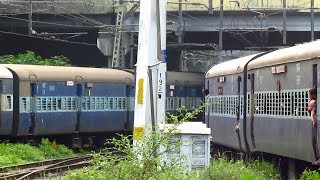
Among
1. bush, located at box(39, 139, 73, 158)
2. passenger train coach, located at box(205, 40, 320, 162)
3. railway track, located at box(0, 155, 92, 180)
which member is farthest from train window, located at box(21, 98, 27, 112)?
passenger train coach, located at box(205, 40, 320, 162)

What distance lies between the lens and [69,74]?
2638cm

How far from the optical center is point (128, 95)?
29.0m

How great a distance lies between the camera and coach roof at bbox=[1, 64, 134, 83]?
80.8ft

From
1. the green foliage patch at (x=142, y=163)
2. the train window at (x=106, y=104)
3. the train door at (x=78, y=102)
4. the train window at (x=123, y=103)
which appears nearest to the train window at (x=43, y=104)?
the train door at (x=78, y=102)

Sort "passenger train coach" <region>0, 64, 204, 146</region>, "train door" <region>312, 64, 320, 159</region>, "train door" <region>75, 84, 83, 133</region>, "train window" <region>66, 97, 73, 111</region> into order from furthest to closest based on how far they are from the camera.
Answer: "train door" <region>75, 84, 83, 133</region>, "train window" <region>66, 97, 73, 111</region>, "passenger train coach" <region>0, 64, 204, 146</region>, "train door" <region>312, 64, 320, 159</region>

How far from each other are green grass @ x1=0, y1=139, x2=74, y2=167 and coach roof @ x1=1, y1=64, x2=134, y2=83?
2.14 metres

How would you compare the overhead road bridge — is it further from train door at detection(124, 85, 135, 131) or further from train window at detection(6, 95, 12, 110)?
train window at detection(6, 95, 12, 110)

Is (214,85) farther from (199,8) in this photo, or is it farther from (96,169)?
(199,8)

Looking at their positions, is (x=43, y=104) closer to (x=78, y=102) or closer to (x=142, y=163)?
(x=78, y=102)

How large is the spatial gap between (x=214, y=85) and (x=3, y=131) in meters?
6.58

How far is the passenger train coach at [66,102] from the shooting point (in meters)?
23.9

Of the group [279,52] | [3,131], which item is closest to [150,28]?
[279,52]

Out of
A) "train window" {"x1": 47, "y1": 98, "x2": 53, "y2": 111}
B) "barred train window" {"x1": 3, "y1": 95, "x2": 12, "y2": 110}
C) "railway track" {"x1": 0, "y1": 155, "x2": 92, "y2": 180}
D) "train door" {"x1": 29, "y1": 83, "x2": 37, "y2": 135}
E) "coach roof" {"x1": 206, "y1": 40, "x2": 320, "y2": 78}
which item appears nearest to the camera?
"coach roof" {"x1": 206, "y1": 40, "x2": 320, "y2": 78}

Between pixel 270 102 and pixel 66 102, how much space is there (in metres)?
11.9
